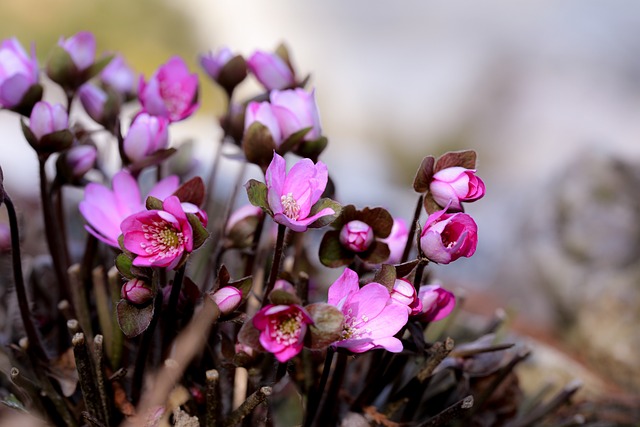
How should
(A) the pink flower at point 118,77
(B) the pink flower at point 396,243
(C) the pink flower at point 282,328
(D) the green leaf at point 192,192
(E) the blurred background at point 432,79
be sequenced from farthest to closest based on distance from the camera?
(E) the blurred background at point 432,79 → (A) the pink flower at point 118,77 → (B) the pink flower at point 396,243 → (D) the green leaf at point 192,192 → (C) the pink flower at point 282,328

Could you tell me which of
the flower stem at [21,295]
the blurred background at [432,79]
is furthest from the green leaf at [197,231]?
the blurred background at [432,79]

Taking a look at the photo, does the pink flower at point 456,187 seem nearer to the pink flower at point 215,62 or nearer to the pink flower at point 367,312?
the pink flower at point 367,312

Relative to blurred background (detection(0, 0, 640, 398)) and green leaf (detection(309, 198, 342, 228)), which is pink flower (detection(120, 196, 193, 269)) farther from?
blurred background (detection(0, 0, 640, 398))

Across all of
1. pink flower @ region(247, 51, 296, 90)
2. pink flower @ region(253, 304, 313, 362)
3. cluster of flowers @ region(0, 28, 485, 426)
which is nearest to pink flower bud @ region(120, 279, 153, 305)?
cluster of flowers @ region(0, 28, 485, 426)

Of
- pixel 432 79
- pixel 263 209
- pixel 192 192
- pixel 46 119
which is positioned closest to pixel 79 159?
pixel 46 119

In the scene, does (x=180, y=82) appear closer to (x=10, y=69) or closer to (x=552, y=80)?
(x=10, y=69)

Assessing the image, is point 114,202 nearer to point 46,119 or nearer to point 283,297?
point 46,119
